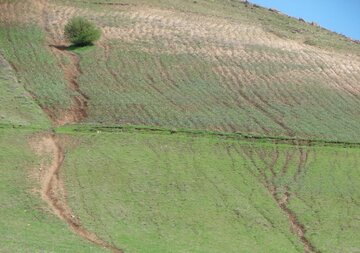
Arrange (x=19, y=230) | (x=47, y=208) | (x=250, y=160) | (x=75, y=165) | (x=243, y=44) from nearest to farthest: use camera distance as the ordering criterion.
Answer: (x=19, y=230)
(x=47, y=208)
(x=75, y=165)
(x=250, y=160)
(x=243, y=44)

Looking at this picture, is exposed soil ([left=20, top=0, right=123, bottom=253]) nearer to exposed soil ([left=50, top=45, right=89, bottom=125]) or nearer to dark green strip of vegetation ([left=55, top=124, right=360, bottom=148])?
exposed soil ([left=50, top=45, right=89, bottom=125])

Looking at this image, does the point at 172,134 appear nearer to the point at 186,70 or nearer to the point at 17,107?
the point at 17,107

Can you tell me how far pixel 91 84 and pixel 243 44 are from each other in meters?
22.9

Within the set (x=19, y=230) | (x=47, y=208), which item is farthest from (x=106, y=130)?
(x=19, y=230)

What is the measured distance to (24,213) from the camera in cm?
3478

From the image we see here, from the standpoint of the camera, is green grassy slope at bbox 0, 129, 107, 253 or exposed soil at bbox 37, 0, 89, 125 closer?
green grassy slope at bbox 0, 129, 107, 253

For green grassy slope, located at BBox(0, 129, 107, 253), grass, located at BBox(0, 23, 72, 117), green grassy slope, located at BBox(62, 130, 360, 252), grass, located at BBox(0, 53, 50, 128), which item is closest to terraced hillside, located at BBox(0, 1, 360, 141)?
grass, located at BBox(0, 23, 72, 117)

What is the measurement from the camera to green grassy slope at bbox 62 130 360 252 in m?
35.4

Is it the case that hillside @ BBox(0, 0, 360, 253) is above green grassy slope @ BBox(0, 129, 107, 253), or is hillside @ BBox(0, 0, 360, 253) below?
above

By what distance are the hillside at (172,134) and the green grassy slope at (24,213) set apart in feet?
0.42

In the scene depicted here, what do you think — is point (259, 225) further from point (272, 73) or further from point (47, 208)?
point (272, 73)

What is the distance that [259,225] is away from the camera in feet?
125

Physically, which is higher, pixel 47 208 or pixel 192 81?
pixel 192 81

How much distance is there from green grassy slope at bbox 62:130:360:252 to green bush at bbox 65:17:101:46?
21.7 metres
